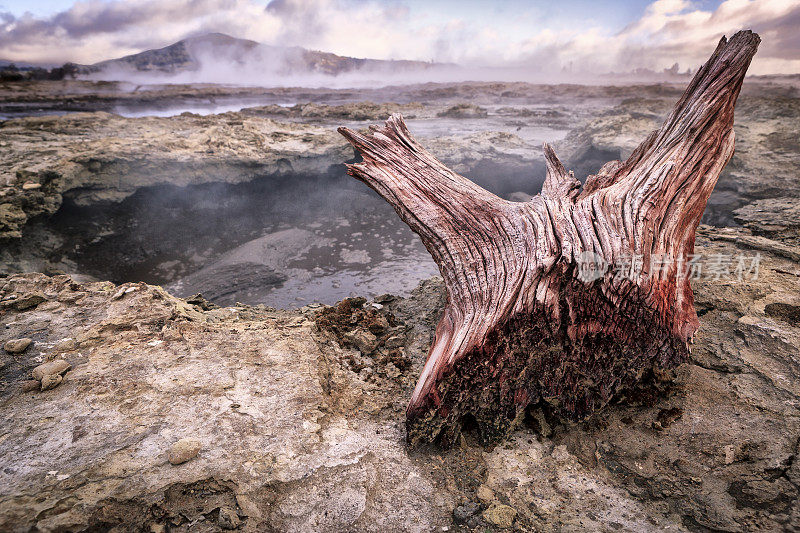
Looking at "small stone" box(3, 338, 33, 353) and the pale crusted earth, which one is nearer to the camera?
the pale crusted earth

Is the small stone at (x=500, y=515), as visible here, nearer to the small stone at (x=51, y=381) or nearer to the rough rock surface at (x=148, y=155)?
the small stone at (x=51, y=381)

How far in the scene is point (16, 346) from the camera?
225 cm

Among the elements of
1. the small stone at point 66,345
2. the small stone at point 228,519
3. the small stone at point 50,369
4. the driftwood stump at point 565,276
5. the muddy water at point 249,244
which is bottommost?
the muddy water at point 249,244

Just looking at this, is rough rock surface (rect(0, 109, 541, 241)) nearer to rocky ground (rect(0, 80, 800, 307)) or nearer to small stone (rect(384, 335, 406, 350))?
rocky ground (rect(0, 80, 800, 307))

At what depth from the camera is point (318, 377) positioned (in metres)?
2.17

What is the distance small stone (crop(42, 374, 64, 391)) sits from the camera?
1.96 meters

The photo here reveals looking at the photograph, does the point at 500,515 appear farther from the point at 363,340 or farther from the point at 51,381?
the point at 51,381

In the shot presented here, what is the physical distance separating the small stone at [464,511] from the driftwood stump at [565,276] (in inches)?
12.6

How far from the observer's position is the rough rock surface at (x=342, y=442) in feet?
4.70

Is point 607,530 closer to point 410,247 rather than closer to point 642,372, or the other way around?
point 642,372

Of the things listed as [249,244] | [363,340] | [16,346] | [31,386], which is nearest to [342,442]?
[363,340]

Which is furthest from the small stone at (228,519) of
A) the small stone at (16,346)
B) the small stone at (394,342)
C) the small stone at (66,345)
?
the small stone at (16,346)

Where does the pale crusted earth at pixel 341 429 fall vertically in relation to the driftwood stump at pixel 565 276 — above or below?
below

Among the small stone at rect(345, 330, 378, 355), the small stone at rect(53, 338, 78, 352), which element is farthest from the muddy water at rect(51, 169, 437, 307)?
the small stone at rect(53, 338, 78, 352)
